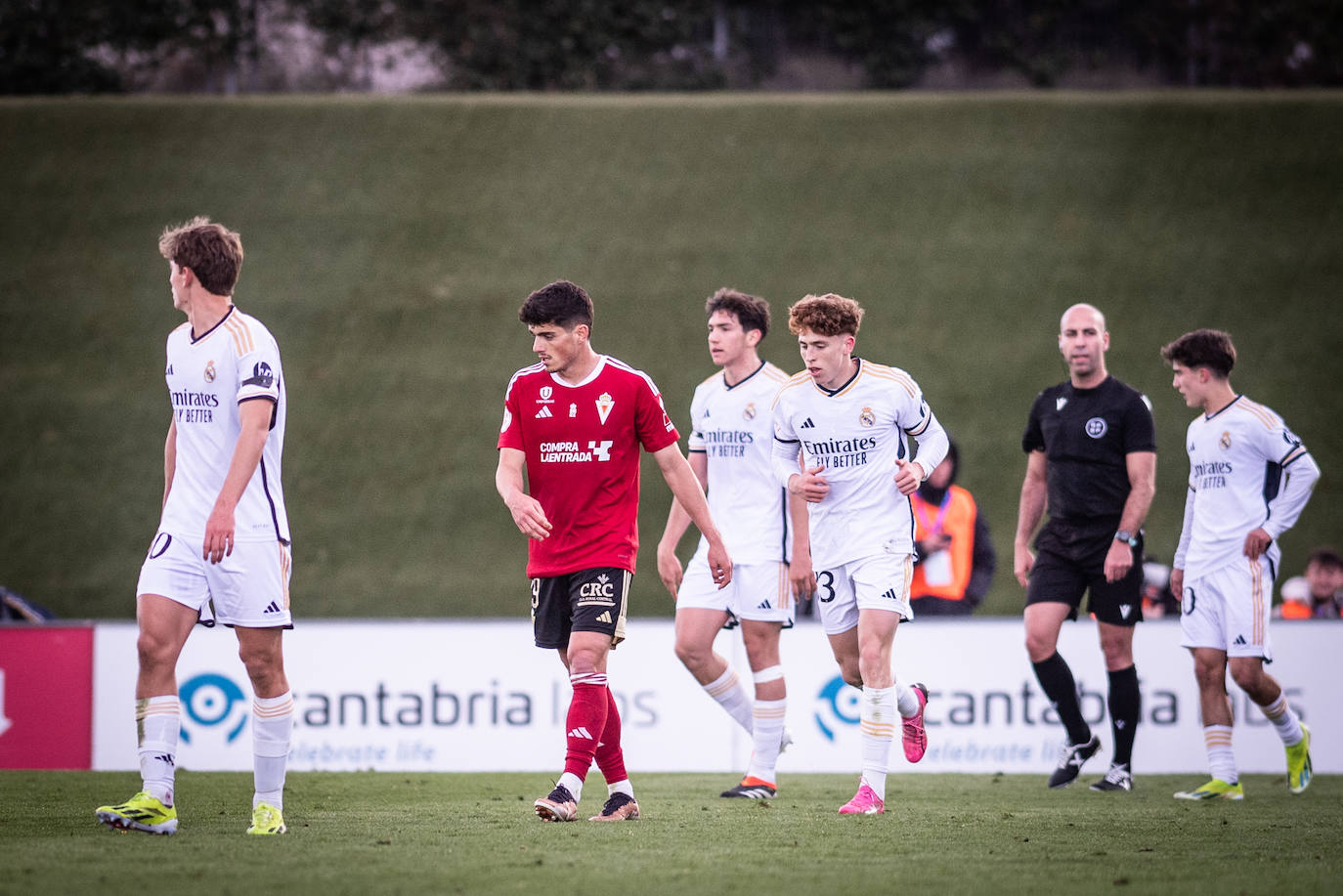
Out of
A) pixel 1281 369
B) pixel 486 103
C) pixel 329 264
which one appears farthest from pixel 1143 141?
pixel 329 264

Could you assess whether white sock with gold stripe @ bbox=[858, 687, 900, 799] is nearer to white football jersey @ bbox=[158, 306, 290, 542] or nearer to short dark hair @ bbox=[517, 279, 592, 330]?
short dark hair @ bbox=[517, 279, 592, 330]

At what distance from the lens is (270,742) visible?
207 inches

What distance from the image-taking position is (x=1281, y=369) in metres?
20.9

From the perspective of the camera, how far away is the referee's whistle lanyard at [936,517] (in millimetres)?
11453

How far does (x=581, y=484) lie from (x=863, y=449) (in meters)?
1.50

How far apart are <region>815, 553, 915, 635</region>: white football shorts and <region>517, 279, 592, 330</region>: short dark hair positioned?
180 centimetres

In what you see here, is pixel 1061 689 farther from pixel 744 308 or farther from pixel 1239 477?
pixel 744 308

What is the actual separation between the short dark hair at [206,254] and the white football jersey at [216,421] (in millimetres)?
178

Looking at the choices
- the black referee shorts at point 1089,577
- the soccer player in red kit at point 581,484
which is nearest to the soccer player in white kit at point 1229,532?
the black referee shorts at point 1089,577

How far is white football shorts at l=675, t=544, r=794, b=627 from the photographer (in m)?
7.42

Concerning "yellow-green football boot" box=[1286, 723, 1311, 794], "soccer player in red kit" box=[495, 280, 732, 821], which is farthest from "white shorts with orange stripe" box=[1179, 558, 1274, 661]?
"soccer player in red kit" box=[495, 280, 732, 821]

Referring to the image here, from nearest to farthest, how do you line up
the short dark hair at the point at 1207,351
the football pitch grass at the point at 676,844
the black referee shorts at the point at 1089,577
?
1. the football pitch grass at the point at 676,844
2. the short dark hair at the point at 1207,351
3. the black referee shorts at the point at 1089,577

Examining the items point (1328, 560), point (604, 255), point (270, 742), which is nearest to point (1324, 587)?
point (1328, 560)

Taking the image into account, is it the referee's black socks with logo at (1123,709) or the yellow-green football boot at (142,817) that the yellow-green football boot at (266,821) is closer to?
the yellow-green football boot at (142,817)
